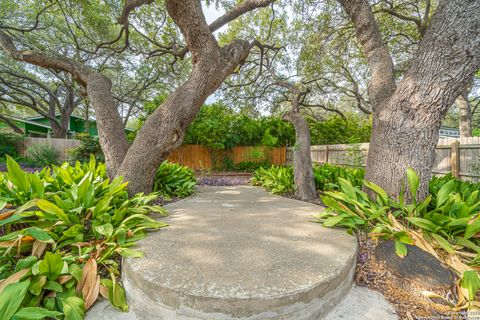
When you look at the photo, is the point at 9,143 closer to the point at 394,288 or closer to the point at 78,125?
the point at 78,125

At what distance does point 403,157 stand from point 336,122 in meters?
7.82

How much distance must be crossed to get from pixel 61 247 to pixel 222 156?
8175 millimetres

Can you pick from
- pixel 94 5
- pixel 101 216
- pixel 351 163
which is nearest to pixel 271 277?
pixel 101 216

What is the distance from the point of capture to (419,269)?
166cm

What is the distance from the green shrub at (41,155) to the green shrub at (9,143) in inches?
41.3

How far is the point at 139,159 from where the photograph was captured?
3.05 m

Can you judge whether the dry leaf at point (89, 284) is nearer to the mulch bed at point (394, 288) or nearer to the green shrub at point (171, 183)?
the mulch bed at point (394, 288)

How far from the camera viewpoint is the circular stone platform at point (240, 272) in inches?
46.8

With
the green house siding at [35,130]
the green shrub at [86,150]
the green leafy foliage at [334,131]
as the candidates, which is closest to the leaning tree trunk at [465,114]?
the green leafy foliage at [334,131]

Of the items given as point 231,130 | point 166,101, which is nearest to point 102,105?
point 166,101

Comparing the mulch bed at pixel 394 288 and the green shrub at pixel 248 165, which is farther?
the green shrub at pixel 248 165

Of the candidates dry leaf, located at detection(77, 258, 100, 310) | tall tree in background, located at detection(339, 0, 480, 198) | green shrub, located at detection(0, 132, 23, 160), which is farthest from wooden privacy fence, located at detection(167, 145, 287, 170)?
green shrub, located at detection(0, 132, 23, 160)

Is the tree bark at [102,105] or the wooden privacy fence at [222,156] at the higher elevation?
the tree bark at [102,105]

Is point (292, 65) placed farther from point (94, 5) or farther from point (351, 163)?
point (94, 5)
